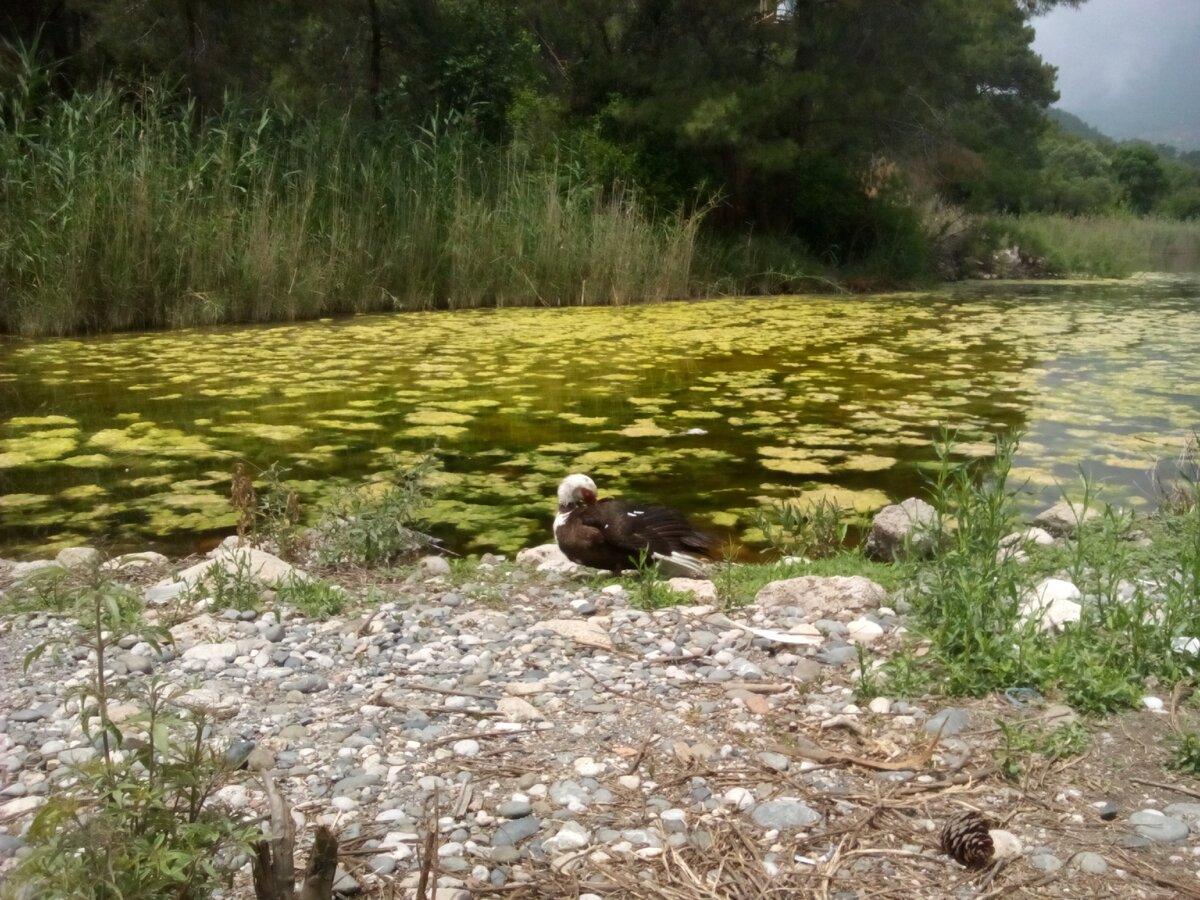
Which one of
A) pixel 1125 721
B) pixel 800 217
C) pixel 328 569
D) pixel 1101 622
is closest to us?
pixel 1125 721

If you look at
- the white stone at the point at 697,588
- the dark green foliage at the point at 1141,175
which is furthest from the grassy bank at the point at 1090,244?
the white stone at the point at 697,588

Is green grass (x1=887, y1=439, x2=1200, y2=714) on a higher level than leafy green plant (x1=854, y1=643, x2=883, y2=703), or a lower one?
higher

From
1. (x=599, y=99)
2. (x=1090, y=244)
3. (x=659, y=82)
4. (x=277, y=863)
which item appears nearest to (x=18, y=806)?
(x=277, y=863)

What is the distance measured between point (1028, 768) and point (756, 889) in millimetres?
644

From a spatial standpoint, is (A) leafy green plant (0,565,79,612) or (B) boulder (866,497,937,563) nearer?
(A) leafy green plant (0,565,79,612)

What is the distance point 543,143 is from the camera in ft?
44.5

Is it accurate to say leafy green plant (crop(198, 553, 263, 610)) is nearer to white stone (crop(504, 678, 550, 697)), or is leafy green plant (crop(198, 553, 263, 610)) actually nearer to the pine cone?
white stone (crop(504, 678, 550, 697))

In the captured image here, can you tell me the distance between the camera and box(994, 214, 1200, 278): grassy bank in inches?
730

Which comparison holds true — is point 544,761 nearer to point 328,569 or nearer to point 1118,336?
point 328,569

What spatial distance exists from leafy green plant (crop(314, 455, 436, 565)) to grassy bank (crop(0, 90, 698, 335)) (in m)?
5.82

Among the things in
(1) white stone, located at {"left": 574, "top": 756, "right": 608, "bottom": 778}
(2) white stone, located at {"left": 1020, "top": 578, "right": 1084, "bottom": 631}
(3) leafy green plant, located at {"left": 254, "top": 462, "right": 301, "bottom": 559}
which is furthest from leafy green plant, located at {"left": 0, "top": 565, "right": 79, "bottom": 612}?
(2) white stone, located at {"left": 1020, "top": 578, "right": 1084, "bottom": 631}

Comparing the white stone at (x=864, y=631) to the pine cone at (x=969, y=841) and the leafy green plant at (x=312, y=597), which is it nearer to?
the pine cone at (x=969, y=841)

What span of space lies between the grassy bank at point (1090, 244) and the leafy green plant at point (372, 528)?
1610 centimetres

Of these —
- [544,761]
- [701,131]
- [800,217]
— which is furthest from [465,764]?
[800,217]
